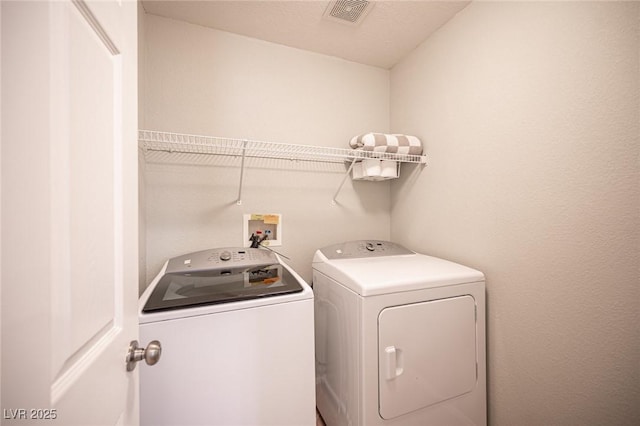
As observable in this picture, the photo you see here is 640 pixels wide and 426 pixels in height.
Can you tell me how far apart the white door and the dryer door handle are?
95 cm

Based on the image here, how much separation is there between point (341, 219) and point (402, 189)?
22.8 inches

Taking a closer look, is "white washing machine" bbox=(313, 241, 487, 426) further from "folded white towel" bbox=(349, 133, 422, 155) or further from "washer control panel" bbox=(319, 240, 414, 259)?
"folded white towel" bbox=(349, 133, 422, 155)

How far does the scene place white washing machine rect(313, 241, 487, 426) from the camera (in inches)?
42.0

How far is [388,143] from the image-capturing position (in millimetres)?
1616

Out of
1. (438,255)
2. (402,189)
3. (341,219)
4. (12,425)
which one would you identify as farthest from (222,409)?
(402,189)

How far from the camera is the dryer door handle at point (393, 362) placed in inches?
42.0

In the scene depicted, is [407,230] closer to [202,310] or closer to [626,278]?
[626,278]

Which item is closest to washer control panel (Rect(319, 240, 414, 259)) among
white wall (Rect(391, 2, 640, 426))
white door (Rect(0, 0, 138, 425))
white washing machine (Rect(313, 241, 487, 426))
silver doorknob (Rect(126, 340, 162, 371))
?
white washing machine (Rect(313, 241, 487, 426))

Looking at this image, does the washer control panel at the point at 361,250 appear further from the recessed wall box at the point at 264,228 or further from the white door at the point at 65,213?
the white door at the point at 65,213

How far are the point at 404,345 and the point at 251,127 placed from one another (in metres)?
1.65

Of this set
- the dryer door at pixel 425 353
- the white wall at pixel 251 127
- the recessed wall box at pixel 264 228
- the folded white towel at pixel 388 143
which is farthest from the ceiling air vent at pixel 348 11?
the dryer door at pixel 425 353

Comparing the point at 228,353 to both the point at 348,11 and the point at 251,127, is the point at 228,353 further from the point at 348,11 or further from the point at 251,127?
the point at 348,11

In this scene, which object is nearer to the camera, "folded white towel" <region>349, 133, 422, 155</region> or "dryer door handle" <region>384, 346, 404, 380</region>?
"dryer door handle" <region>384, 346, 404, 380</region>

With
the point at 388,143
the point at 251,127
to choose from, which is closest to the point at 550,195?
the point at 388,143
